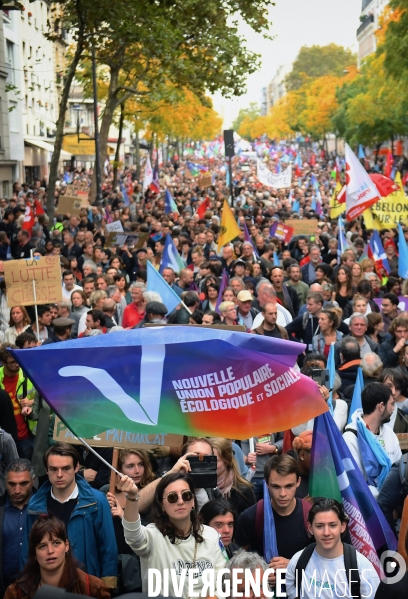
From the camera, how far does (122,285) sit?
514 inches

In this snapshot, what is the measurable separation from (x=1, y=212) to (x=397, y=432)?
2235 cm

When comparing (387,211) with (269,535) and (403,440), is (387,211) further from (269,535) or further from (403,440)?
(269,535)

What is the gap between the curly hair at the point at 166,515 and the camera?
16.0 feet

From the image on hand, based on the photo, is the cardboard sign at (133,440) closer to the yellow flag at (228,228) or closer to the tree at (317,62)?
the yellow flag at (228,228)

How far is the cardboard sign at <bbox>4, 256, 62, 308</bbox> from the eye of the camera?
37.5 feet

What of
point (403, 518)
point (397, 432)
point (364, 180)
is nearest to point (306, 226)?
point (364, 180)

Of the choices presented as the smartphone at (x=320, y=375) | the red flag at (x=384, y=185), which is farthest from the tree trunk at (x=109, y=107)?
the smartphone at (x=320, y=375)

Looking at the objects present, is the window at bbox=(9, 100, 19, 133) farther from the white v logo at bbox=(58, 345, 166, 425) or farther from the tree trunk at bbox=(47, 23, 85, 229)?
the white v logo at bbox=(58, 345, 166, 425)

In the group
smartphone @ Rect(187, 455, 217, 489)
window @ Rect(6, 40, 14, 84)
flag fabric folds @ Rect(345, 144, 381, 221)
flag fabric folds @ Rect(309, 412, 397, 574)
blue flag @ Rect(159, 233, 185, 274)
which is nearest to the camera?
smartphone @ Rect(187, 455, 217, 489)

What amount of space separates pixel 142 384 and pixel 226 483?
1.01m

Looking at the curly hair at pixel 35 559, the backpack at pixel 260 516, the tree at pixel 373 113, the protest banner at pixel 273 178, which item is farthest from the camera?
the tree at pixel 373 113

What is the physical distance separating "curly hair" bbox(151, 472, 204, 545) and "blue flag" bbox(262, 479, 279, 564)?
1.73ft

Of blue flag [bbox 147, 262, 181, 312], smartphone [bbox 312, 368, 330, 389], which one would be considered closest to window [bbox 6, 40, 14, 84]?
blue flag [bbox 147, 262, 181, 312]

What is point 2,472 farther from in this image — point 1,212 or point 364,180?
point 1,212
